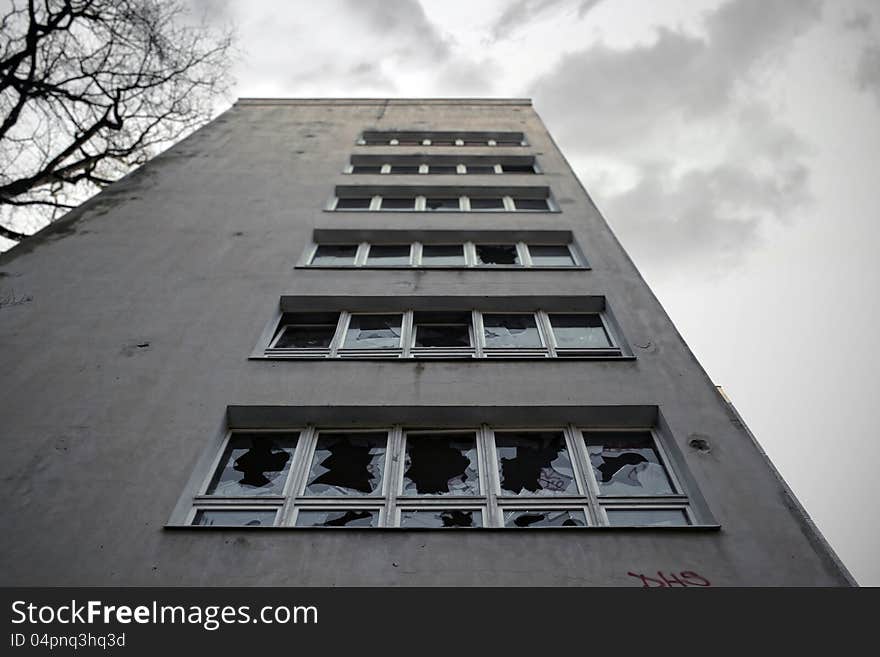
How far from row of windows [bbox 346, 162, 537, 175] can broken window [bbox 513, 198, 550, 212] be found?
1900mm

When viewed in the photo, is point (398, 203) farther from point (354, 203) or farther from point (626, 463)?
point (626, 463)

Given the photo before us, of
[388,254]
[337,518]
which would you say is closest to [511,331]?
[388,254]

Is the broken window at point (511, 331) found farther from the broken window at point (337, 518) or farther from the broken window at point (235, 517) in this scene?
the broken window at point (235, 517)

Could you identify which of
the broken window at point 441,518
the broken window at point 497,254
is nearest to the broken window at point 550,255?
the broken window at point 497,254

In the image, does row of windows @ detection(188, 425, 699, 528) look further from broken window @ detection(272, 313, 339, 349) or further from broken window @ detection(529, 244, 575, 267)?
broken window @ detection(529, 244, 575, 267)

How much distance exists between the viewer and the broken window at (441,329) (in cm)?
866

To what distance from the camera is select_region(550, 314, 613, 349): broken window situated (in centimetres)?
852

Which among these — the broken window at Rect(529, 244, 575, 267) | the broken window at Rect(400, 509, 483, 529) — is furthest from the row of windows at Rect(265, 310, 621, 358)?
the broken window at Rect(400, 509, 483, 529)

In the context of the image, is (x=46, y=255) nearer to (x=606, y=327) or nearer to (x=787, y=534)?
(x=606, y=327)

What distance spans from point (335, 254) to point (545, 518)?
22.3 feet
